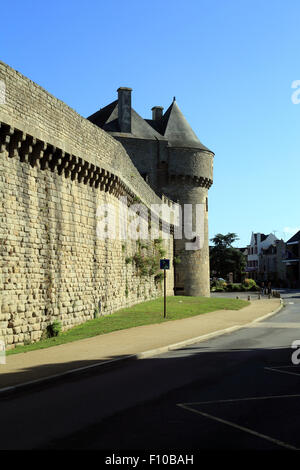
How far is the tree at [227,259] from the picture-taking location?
85.9 meters

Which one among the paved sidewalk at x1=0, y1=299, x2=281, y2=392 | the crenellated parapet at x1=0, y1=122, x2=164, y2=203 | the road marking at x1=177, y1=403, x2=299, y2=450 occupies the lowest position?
the paved sidewalk at x1=0, y1=299, x2=281, y2=392

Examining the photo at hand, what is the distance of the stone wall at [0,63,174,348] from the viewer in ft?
46.8

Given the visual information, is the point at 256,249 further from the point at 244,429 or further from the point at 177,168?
the point at 244,429

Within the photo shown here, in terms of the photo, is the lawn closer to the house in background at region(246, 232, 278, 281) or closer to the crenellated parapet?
the crenellated parapet

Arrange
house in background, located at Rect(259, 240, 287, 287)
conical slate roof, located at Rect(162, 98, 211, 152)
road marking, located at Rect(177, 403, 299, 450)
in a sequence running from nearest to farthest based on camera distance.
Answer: road marking, located at Rect(177, 403, 299, 450), conical slate roof, located at Rect(162, 98, 211, 152), house in background, located at Rect(259, 240, 287, 287)

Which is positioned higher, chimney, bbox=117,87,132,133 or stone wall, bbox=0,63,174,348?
chimney, bbox=117,87,132,133

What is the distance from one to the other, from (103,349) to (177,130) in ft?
114

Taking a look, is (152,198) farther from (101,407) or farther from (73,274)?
(101,407)

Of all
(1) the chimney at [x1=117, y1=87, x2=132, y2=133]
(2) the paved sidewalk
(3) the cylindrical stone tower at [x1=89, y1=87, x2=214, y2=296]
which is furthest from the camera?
(3) the cylindrical stone tower at [x1=89, y1=87, x2=214, y2=296]

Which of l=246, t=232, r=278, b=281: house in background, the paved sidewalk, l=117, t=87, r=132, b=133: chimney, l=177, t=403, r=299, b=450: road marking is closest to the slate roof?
l=117, t=87, r=132, b=133: chimney

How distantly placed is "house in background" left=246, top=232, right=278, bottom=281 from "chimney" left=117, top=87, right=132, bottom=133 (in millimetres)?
61778

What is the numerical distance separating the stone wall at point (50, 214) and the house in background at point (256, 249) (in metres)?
78.9

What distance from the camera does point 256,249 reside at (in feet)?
339

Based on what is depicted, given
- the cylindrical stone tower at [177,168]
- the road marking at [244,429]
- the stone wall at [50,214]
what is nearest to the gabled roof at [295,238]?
the cylindrical stone tower at [177,168]
